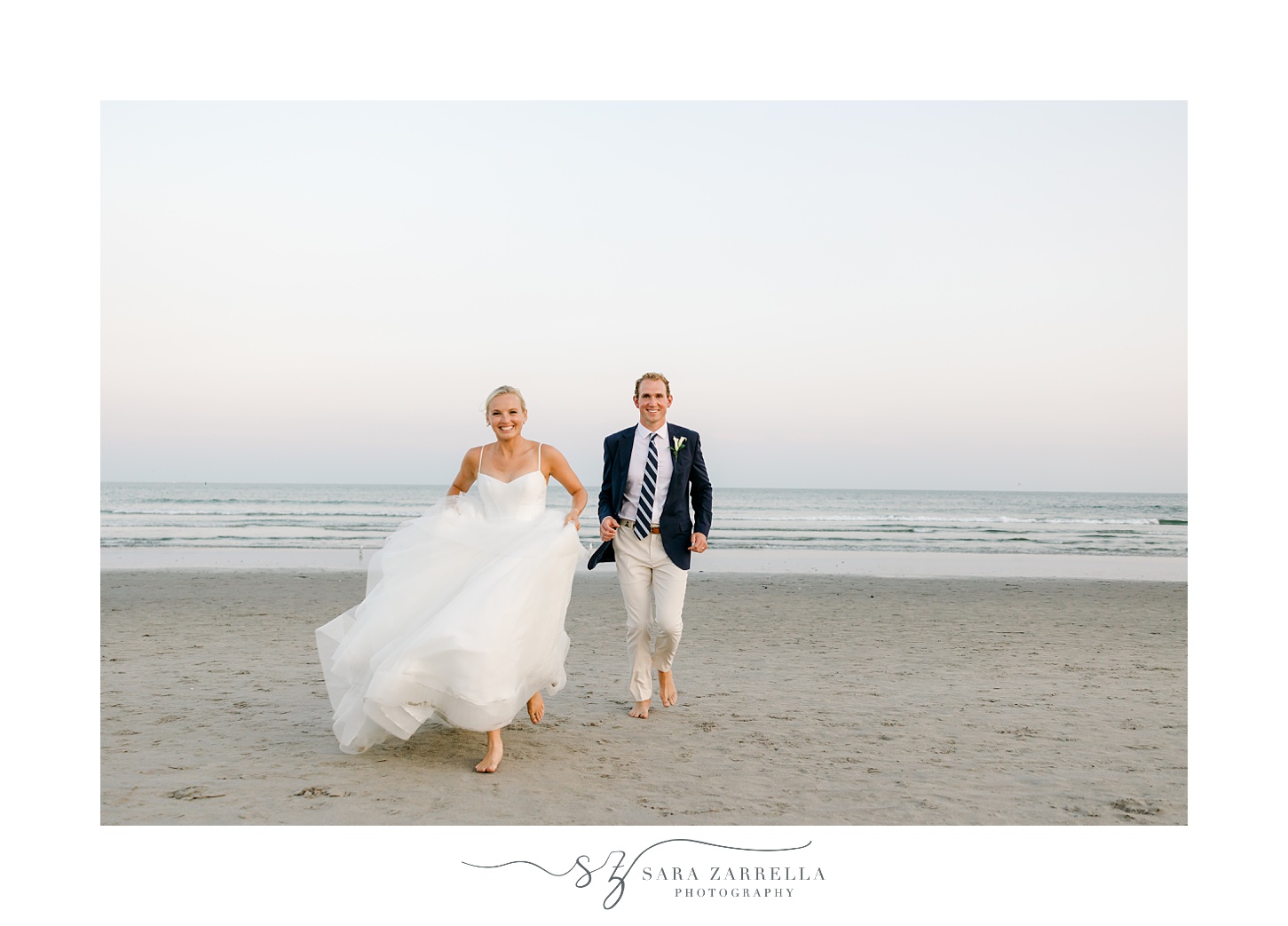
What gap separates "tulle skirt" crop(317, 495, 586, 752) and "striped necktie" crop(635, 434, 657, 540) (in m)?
0.79

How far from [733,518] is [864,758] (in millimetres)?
26447

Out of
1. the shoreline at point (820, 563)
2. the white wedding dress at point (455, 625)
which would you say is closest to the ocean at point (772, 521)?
the shoreline at point (820, 563)

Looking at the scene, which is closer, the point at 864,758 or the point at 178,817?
the point at 178,817

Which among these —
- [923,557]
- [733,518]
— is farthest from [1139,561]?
[733,518]

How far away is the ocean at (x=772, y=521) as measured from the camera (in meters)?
21.9

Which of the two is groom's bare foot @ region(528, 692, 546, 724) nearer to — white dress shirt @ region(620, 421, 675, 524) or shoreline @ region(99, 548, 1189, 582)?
white dress shirt @ region(620, 421, 675, 524)

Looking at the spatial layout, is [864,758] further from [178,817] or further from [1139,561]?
[1139,561]

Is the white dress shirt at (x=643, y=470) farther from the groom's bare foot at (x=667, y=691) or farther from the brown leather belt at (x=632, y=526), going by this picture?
the groom's bare foot at (x=667, y=691)

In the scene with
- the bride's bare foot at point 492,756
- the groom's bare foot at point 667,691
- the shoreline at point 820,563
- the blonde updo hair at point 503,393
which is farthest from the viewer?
the shoreline at point 820,563

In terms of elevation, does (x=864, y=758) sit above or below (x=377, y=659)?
below

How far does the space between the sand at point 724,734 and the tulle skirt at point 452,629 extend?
0.35 meters

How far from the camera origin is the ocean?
21.9 meters

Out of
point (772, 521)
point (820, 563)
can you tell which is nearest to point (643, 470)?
point (820, 563)

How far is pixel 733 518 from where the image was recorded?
31.3m
